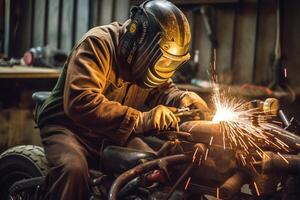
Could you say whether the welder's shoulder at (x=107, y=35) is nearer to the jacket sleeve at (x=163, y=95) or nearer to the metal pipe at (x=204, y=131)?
the jacket sleeve at (x=163, y=95)

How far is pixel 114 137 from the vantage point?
316 cm

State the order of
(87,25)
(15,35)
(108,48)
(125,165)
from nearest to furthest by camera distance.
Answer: (125,165), (108,48), (87,25), (15,35)

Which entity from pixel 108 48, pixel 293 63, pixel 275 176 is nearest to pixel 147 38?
pixel 108 48

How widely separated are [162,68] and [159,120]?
474 mm

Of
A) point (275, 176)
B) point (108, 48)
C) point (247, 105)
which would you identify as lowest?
point (275, 176)

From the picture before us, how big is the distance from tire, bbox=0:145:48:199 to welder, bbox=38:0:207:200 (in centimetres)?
22

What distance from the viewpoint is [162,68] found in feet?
10.7

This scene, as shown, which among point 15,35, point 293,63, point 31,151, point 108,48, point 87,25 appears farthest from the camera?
point 15,35

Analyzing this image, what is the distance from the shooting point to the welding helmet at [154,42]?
313cm

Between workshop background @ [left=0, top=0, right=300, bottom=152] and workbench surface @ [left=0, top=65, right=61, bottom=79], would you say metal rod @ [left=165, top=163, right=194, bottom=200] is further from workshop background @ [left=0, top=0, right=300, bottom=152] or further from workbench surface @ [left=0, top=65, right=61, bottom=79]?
workbench surface @ [left=0, top=65, right=61, bottom=79]

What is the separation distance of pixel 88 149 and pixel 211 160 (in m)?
1.03

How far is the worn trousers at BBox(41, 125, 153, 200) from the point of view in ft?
10.2

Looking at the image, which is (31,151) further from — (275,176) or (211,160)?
(275,176)

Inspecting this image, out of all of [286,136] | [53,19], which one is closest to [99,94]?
[286,136]
